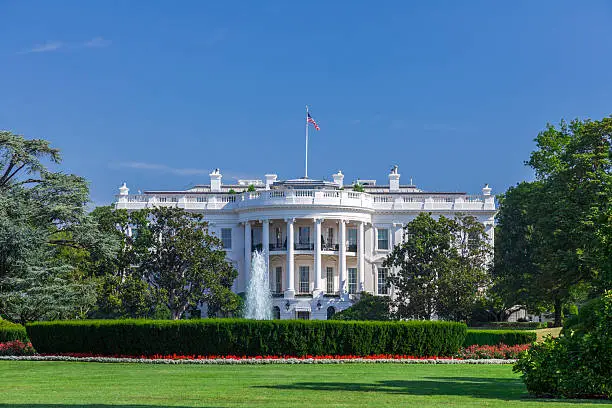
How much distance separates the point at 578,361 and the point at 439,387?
159 inches

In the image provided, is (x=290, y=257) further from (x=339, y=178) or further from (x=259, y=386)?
(x=259, y=386)

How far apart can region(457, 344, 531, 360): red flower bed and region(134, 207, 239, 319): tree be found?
27.0 meters

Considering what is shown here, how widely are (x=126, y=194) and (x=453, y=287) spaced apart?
3240 centimetres

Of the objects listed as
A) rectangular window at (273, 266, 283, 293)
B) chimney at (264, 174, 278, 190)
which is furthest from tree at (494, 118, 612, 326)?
chimney at (264, 174, 278, 190)

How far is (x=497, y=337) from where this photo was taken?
41.0 m

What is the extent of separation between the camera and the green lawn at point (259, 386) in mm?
18312

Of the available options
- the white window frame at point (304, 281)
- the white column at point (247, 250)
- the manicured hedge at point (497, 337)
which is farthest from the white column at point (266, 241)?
the manicured hedge at point (497, 337)

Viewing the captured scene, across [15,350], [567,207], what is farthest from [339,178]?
[15,350]

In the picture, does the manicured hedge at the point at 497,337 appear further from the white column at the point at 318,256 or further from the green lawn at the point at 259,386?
the white column at the point at 318,256

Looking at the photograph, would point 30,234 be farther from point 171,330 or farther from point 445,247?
point 445,247

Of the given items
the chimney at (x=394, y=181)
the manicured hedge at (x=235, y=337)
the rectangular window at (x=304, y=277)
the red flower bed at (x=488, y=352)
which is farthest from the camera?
the chimney at (x=394, y=181)

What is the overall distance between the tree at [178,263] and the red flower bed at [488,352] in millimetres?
27033

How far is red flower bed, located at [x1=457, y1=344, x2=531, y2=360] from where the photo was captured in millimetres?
37938

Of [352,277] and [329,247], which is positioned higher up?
[329,247]
